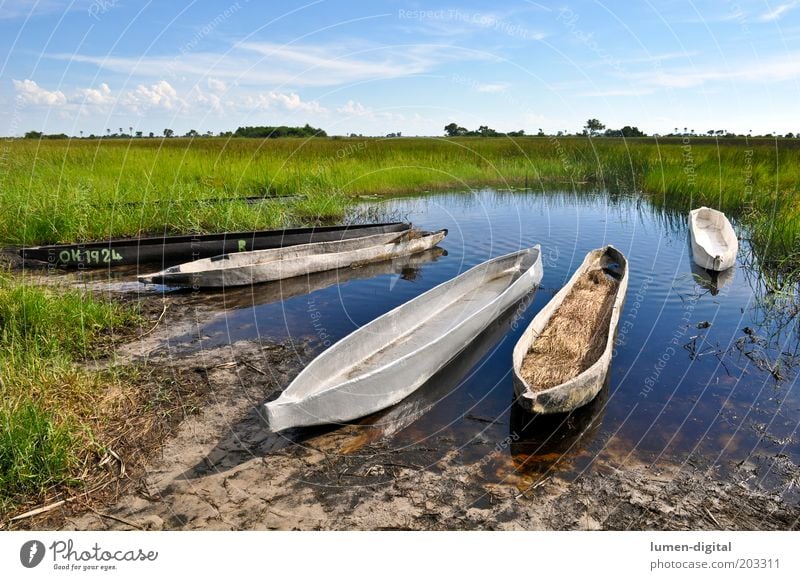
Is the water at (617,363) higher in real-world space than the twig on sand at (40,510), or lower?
higher

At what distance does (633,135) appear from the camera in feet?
158

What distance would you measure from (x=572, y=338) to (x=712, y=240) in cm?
733

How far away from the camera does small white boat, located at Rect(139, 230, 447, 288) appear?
29.6ft

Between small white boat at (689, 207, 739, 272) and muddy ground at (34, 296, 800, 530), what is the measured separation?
6846mm

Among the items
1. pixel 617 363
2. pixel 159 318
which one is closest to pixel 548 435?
pixel 617 363

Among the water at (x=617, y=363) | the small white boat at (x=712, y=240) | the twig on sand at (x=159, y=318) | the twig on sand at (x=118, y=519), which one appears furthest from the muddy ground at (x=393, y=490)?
the small white boat at (x=712, y=240)

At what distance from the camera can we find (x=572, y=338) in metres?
6.81

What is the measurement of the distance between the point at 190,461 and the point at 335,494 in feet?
4.22

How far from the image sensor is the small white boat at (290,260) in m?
9.01

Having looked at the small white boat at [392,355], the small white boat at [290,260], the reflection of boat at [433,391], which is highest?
the small white boat at [290,260]

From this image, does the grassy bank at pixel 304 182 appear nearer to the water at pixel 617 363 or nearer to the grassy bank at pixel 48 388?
the water at pixel 617 363

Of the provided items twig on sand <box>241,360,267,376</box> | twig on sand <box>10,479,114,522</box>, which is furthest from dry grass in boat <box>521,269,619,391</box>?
twig on sand <box>10,479,114,522</box>

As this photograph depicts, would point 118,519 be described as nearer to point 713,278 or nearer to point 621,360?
point 621,360
